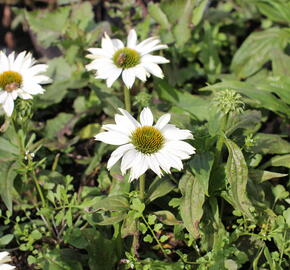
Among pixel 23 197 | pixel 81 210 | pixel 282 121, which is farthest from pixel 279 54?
pixel 23 197

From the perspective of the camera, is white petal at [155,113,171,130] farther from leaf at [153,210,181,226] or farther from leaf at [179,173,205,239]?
leaf at [153,210,181,226]

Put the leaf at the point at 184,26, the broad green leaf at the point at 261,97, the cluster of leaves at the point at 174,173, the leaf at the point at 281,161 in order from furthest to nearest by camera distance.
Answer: the leaf at the point at 184,26, the broad green leaf at the point at 261,97, the leaf at the point at 281,161, the cluster of leaves at the point at 174,173

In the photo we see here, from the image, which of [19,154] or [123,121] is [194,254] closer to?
[123,121]

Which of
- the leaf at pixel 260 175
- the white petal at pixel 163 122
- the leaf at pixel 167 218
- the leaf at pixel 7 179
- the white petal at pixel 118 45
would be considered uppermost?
the white petal at pixel 118 45

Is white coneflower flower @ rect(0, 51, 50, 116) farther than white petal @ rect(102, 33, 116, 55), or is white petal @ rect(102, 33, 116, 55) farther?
white petal @ rect(102, 33, 116, 55)

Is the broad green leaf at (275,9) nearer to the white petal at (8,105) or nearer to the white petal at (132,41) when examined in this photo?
the white petal at (132,41)

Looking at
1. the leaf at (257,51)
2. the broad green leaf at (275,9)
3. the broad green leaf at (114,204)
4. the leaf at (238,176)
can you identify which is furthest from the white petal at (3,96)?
the broad green leaf at (275,9)

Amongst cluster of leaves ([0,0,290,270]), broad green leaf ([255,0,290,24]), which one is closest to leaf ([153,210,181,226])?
cluster of leaves ([0,0,290,270])

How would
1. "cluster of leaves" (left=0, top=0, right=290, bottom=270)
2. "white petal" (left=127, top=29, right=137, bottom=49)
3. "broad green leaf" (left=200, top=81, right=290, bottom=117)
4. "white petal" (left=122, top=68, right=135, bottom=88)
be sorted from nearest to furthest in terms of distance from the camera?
"cluster of leaves" (left=0, top=0, right=290, bottom=270) → "white petal" (left=122, top=68, right=135, bottom=88) → "white petal" (left=127, top=29, right=137, bottom=49) → "broad green leaf" (left=200, top=81, right=290, bottom=117)
